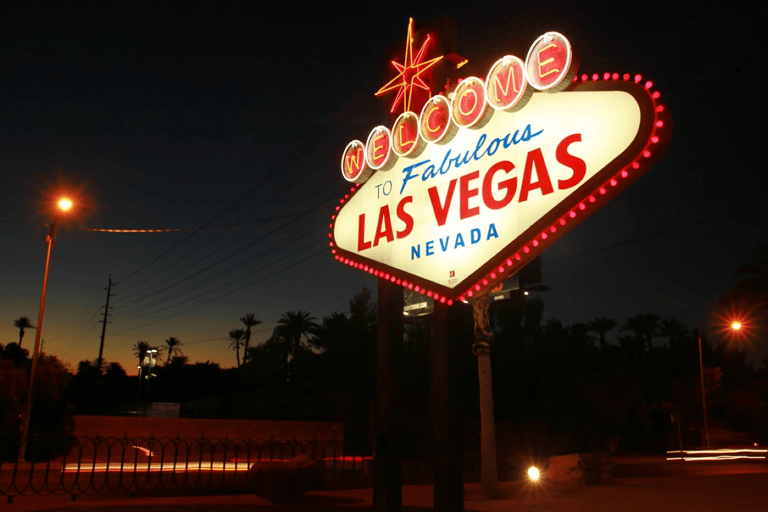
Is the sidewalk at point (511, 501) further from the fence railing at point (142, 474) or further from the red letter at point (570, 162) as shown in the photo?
the red letter at point (570, 162)

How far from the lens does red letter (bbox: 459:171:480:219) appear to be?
8.26m

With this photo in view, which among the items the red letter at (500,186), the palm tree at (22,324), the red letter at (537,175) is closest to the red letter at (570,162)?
the red letter at (537,175)

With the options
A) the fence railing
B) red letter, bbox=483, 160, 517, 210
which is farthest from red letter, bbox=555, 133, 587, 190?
the fence railing

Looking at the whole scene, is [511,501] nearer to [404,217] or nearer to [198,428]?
[404,217]

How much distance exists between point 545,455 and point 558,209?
95.3 ft

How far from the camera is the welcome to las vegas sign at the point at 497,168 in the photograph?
21.6 feet

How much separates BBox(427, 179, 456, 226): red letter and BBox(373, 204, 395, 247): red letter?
965mm

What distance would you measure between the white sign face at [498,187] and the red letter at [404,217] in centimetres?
2

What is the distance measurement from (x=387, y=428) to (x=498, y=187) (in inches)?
146

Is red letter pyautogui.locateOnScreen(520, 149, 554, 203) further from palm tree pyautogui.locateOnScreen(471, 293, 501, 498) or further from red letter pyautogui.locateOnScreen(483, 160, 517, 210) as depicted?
palm tree pyautogui.locateOnScreen(471, 293, 501, 498)

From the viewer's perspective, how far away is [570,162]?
22.8 ft

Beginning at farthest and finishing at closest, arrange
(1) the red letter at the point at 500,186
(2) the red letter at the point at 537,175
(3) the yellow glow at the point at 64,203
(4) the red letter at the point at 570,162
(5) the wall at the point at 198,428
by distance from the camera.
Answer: (5) the wall at the point at 198,428 < (3) the yellow glow at the point at 64,203 < (1) the red letter at the point at 500,186 < (2) the red letter at the point at 537,175 < (4) the red letter at the point at 570,162

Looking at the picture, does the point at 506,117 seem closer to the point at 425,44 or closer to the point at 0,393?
the point at 425,44

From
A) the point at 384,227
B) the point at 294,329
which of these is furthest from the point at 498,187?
the point at 294,329
